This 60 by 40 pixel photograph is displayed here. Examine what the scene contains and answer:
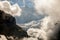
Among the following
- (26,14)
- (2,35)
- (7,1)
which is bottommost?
(2,35)

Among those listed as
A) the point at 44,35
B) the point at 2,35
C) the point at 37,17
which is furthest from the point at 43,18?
the point at 2,35

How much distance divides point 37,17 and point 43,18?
7.7 inches

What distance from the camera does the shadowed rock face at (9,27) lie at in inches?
186

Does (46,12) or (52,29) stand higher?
(46,12)

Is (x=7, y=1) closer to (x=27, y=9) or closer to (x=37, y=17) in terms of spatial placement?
(x=27, y=9)

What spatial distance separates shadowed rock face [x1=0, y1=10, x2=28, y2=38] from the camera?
15.5 feet

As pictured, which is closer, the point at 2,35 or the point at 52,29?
the point at 2,35

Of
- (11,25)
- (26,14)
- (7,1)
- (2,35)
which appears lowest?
(2,35)

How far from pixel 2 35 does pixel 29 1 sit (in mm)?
1333

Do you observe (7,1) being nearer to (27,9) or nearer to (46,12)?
(27,9)

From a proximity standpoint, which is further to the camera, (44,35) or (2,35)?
(44,35)

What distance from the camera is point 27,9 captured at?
5.05 meters

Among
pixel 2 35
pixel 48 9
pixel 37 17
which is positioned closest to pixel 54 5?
pixel 48 9

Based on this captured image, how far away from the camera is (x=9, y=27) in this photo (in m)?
4.82
